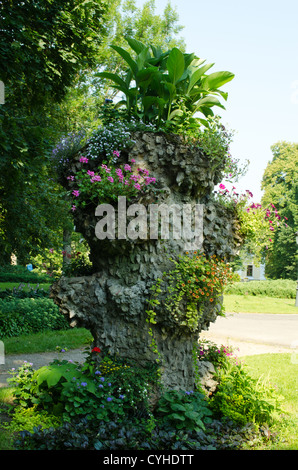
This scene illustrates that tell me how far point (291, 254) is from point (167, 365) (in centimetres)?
3032

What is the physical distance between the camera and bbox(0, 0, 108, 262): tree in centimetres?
716

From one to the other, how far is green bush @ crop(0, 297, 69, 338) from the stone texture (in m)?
5.25

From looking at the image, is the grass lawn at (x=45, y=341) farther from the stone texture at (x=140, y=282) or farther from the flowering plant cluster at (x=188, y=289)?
the flowering plant cluster at (x=188, y=289)

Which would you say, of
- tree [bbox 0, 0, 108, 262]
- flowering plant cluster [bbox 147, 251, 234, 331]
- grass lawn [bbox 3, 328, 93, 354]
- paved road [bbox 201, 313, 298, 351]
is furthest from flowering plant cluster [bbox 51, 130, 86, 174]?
paved road [bbox 201, 313, 298, 351]

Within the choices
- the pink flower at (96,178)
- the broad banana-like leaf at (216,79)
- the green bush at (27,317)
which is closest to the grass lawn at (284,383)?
the pink flower at (96,178)

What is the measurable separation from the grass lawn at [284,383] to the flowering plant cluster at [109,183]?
2911 millimetres

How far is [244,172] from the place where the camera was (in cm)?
536

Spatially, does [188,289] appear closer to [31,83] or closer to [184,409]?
[184,409]

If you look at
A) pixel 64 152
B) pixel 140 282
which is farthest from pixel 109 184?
pixel 140 282

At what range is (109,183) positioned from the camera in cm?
439

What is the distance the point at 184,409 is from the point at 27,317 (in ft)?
21.7

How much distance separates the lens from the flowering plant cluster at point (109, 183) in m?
4.38
